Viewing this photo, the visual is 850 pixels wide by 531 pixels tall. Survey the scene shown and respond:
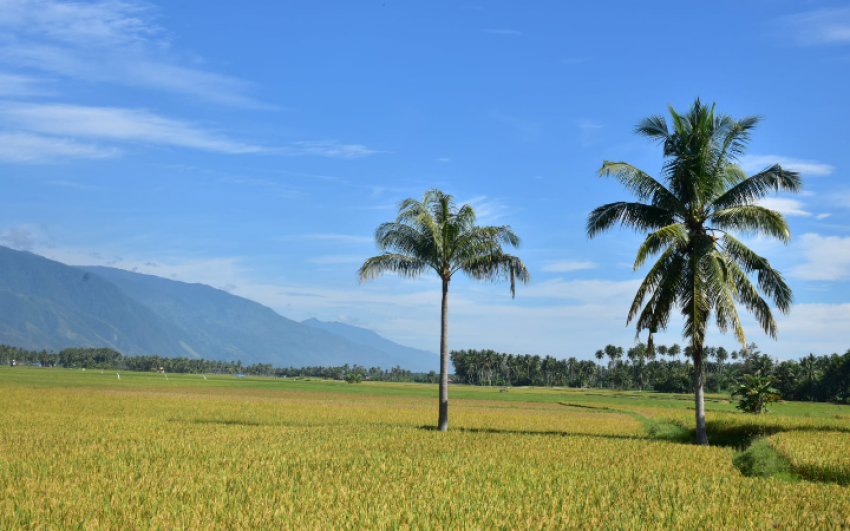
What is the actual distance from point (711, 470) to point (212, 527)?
14.6 m

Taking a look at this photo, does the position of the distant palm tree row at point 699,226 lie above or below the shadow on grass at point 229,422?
above

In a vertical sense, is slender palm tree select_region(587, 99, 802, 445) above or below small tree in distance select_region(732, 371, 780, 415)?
above

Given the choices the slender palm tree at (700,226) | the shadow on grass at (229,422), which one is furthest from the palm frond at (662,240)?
the shadow on grass at (229,422)

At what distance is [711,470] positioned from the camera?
18.9 metres

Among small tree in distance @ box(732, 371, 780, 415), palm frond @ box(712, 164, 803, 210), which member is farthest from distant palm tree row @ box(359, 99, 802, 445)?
small tree in distance @ box(732, 371, 780, 415)

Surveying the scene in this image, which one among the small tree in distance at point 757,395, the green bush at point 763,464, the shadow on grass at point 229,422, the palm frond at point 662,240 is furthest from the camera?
the small tree in distance at point 757,395

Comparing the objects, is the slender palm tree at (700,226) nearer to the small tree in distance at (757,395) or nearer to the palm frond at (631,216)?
the palm frond at (631,216)

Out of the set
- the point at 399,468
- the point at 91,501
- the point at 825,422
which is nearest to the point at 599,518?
the point at 399,468

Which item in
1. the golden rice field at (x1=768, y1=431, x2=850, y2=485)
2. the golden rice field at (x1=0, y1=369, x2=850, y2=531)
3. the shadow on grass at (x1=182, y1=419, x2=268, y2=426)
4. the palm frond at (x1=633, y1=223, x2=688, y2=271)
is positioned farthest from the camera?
the shadow on grass at (x1=182, y1=419, x2=268, y2=426)

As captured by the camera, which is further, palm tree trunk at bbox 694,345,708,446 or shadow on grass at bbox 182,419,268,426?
shadow on grass at bbox 182,419,268,426

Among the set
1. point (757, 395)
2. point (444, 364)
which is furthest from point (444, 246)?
point (757, 395)

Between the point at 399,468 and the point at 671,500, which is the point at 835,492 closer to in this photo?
the point at 671,500

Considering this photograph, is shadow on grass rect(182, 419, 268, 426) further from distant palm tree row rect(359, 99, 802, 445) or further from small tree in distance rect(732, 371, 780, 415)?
small tree in distance rect(732, 371, 780, 415)

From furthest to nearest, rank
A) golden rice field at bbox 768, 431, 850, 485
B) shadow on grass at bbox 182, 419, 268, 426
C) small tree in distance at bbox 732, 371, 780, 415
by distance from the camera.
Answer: small tree in distance at bbox 732, 371, 780, 415 < shadow on grass at bbox 182, 419, 268, 426 < golden rice field at bbox 768, 431, 850, 485
